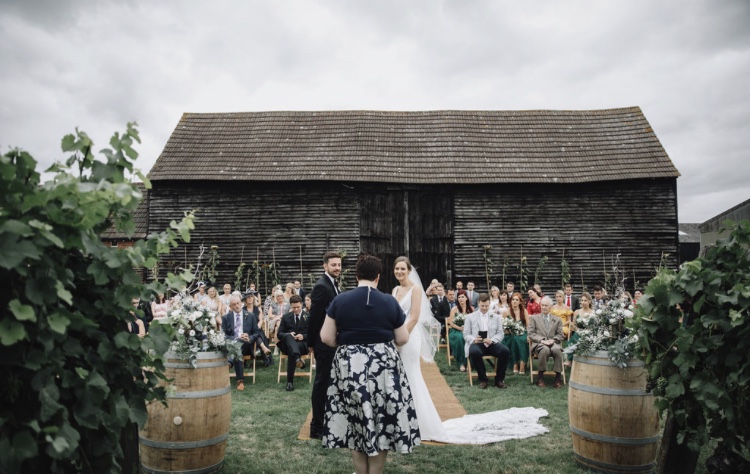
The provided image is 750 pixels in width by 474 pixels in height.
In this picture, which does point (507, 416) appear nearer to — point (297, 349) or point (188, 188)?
point (297, 349)

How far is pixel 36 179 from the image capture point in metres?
2.11

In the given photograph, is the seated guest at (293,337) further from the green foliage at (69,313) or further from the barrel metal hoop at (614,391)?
the green foliage at (69,313)

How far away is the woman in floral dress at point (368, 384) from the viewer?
4.30m

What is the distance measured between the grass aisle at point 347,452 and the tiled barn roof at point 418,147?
43.9 feet

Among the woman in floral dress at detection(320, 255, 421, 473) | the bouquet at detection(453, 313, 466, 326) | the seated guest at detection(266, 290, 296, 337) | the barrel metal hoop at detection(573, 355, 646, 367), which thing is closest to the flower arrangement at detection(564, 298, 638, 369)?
the barrel metal hoop at detection(573, 355, 646, 367)

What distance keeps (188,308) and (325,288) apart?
1.70 meters

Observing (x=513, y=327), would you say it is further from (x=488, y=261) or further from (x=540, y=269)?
(x=540, y=269)

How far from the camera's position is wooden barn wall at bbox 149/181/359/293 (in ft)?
66.7

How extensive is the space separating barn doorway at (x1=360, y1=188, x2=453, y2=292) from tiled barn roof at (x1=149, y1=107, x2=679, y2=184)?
2.87 feet

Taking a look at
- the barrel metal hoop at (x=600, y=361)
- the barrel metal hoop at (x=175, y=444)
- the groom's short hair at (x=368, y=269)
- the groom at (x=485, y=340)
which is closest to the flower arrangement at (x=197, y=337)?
the barrel metal hoop at (x=175, y=444)

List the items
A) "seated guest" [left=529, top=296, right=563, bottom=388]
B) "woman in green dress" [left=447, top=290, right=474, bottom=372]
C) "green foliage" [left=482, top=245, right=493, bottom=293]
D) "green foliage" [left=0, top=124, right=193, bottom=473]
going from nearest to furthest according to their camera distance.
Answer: "green foliage" [left=0, top=124, right=193, bottom=473]
"seated guest" [left=529, top=296, right=563, bottom=388]
"woman in green dress" [left=447, top=290, right=474, bottom=372]
"green foliage" [left=482, top=245, right=493, bottom=293]

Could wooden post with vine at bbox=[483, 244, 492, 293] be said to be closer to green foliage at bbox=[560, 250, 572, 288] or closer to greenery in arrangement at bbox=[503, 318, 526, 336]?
green foliage at bbox=[560, 250, 572, 288]

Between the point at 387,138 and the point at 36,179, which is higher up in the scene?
the point at 387,138

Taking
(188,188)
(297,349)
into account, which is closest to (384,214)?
(188,188)
